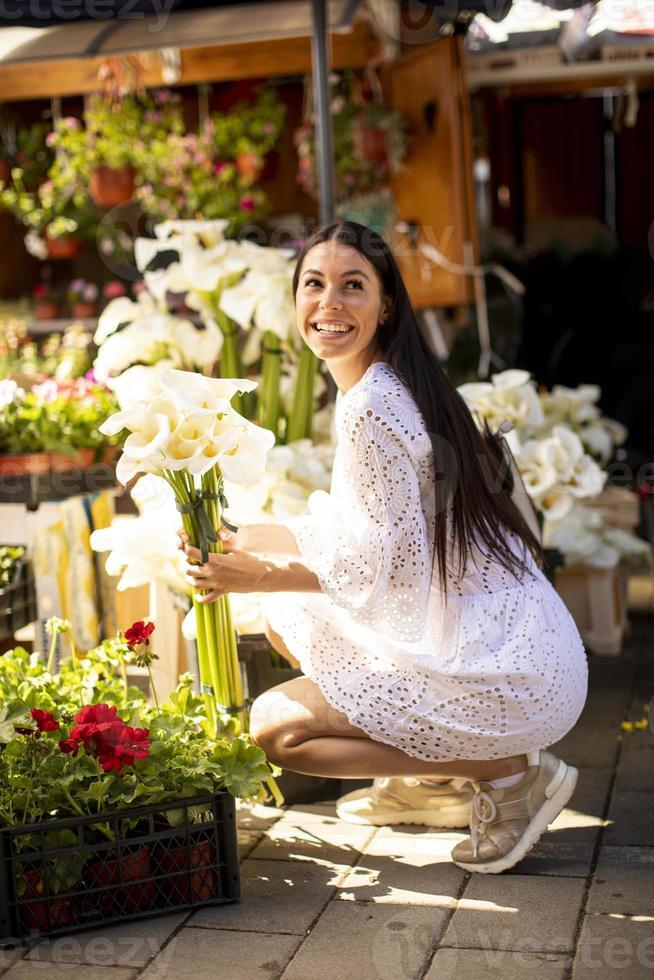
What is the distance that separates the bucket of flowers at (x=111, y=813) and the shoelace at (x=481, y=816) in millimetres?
476

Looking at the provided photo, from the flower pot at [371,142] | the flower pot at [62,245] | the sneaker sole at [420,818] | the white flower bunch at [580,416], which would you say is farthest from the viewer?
the flower pot at [62,245]

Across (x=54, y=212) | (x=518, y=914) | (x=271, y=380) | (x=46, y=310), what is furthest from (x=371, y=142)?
(x=518, y=914)

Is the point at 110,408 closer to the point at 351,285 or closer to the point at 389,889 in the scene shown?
the point at 351,285

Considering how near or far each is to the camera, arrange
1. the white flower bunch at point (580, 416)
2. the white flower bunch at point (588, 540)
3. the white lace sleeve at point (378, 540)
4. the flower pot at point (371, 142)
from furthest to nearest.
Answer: the flower pot at point (371, 142) → the white flower bunch at point (580, 416) → the white flower bunch at point (588, 540) → the white lace sleeve at point (378, 540)

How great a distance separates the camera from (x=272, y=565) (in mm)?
2701

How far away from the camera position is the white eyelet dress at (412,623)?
2.66m

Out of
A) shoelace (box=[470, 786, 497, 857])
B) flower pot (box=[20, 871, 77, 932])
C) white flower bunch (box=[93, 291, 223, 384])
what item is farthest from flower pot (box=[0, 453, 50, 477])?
shoelace (box=[470, 786, 497, 857])

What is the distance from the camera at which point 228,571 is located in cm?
267

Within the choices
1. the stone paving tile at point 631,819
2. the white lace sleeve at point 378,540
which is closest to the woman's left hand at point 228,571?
the white lace sleeve at point 378,540

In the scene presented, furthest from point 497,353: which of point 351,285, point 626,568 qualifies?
point 351,285

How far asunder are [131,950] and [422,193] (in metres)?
4.29

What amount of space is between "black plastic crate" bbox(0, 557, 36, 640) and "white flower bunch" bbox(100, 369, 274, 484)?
0.92 meters

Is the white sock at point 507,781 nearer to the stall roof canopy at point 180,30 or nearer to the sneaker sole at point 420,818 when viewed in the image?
the sneaker sole at point 420,818

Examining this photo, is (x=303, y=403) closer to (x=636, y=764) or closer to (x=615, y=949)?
(x=636, y=764)
